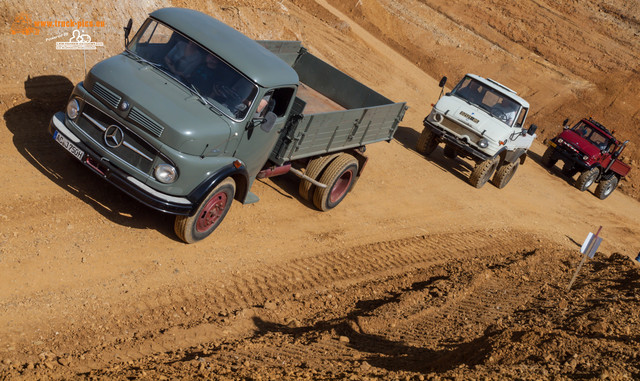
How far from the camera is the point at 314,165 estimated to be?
9945 mm

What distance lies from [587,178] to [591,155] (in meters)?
0.69

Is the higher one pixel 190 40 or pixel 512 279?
pixel 190 40

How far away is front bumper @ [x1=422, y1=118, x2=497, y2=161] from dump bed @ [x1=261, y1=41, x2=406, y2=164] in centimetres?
364

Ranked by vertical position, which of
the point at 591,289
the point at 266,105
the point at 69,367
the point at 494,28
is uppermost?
the point at 494,28

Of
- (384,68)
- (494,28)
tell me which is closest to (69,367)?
(384,68)

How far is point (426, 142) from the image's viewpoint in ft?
49.8

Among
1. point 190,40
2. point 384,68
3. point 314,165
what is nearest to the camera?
point 190,40

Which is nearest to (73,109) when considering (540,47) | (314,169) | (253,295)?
(253,295)

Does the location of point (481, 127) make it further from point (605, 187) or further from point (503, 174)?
point (605, 187)

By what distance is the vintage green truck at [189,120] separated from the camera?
7.12 metres

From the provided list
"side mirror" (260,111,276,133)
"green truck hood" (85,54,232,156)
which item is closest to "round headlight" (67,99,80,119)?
"green truck hood" (85,54,232,156)

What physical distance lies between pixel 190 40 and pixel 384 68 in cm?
1385

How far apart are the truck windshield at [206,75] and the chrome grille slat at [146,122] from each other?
86 centimetres

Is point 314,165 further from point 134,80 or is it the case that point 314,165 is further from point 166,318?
point 166,318
